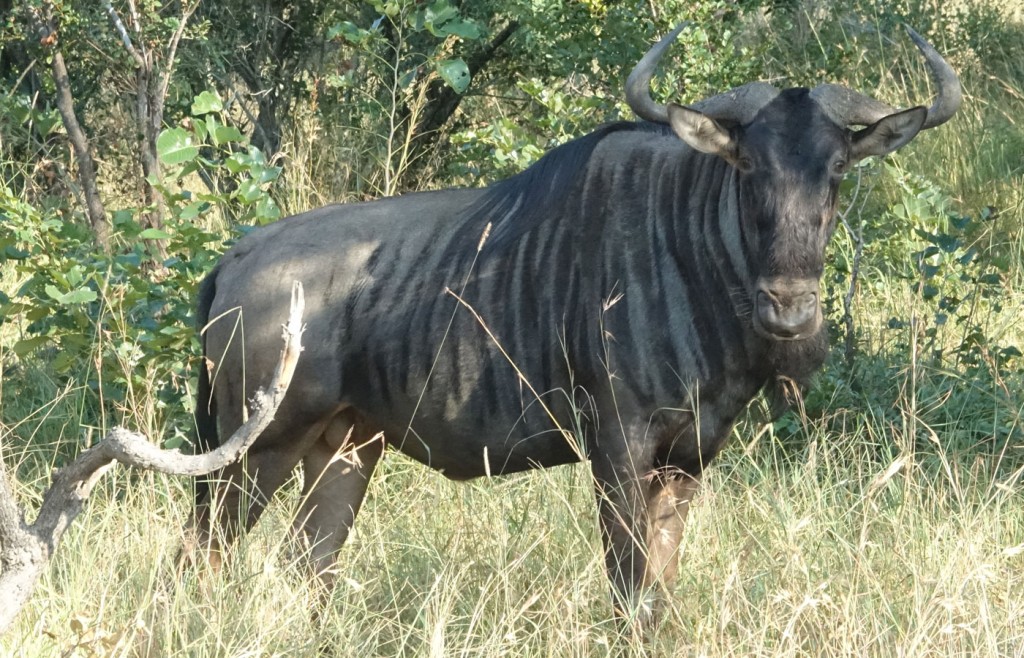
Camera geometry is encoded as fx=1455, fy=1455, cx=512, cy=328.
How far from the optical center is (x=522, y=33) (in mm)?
6832

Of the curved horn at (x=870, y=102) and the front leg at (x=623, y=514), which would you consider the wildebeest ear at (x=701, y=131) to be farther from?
the front leg at (x=623, y=514)

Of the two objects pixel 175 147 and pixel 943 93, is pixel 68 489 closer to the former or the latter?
pixel 175 147

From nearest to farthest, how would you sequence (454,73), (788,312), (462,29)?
(788,312) < (462,29) < (454,73)

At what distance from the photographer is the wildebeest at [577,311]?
3.61 m

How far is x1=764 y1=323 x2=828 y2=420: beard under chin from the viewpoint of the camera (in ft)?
12.3

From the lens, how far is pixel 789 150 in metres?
3.53

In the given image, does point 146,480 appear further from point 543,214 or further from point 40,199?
point 40,199

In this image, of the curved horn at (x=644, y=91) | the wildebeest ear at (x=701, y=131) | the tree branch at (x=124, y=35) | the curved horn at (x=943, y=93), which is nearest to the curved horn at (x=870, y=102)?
the curved horn at (x=943, y=93)

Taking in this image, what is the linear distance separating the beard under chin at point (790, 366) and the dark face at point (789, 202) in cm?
11

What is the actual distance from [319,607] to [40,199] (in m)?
4.64

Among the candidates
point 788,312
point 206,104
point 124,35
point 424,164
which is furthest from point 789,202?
point 424,164

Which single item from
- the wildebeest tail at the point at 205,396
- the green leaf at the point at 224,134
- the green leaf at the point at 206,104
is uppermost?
the green leaf at the point at 206,104

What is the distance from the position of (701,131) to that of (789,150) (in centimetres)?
22

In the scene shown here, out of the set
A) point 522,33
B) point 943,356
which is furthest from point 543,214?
point 522,33
